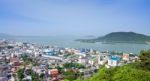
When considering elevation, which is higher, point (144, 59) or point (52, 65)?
point (144, 59)

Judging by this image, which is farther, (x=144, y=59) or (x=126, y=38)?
(x=126, y=38)

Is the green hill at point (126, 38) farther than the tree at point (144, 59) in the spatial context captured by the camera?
Yes

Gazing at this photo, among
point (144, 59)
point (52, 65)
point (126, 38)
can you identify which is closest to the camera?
point (144, 59)

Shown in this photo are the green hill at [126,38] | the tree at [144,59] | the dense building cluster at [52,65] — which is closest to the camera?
the tree at [144,59]

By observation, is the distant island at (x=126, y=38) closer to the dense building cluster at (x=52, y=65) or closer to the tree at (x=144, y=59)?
the dense building cluster at (x=52, y=65)

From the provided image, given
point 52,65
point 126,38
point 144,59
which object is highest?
point 144,59

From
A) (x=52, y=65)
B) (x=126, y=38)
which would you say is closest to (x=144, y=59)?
(x=52, y=65)

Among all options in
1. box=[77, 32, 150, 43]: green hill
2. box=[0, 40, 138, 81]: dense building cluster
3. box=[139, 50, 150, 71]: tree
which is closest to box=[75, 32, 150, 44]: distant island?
box=[77, 32, 150, 43]: green hill

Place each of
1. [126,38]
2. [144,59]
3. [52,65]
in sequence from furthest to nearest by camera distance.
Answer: [126,38]
[52,65]
[144,59]

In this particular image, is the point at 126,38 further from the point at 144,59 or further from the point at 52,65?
the point at 144,59

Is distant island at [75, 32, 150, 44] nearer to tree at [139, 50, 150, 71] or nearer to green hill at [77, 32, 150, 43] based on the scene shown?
green hill at [77, 32, 150, 43]

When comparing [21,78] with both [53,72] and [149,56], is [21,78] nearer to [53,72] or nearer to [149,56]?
[53,72]

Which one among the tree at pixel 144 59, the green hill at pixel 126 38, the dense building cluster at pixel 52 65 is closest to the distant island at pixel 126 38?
the green hill at pixel 126 38
